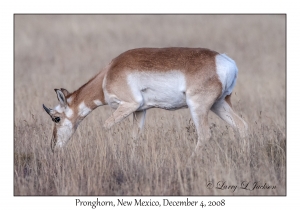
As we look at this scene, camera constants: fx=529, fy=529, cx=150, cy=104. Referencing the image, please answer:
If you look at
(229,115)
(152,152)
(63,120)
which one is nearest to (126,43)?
(63,120)

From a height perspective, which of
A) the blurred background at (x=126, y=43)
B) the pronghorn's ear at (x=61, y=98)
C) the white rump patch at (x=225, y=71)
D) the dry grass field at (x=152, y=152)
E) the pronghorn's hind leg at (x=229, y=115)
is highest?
the blurred background at (x=126, y=43)

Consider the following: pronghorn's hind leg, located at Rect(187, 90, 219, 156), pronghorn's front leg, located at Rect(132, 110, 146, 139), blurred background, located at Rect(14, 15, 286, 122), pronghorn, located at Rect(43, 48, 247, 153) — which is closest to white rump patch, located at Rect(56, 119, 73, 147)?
pronghorn, located at Rect(43, 48, 247, 153)

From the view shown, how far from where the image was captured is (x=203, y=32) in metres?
22.6

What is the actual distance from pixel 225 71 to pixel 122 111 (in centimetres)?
168

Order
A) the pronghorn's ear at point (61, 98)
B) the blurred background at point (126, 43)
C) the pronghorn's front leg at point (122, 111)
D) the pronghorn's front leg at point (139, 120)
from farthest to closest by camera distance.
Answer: the blurred background at point (126, 43)
the pronghorn's front leg at point (139, 120)
the pronghorn's ear at point (61, 98)
the pronghorn's front leg at point (122, 111)

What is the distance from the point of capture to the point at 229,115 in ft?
27.5

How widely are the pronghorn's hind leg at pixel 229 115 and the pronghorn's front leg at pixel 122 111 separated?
1.32 meters

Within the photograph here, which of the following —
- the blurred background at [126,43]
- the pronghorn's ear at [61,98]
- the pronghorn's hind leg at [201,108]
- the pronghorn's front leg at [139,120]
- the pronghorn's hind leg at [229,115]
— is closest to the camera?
the pronghorn's hind leg at [201,108]

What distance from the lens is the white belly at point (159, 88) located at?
7.99 meters

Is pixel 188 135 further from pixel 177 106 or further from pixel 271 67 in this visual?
pixel 271 67

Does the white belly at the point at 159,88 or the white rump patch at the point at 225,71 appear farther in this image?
the white belly at the point at 159,88

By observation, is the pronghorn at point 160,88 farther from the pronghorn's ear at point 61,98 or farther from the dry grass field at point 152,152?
the dry grass field at point 152,152

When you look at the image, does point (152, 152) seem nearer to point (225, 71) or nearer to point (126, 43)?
point (225, 71)

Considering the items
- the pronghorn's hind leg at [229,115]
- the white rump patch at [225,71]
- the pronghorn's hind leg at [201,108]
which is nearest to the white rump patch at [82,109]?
the pronghorn's hind leg at [201,108]
